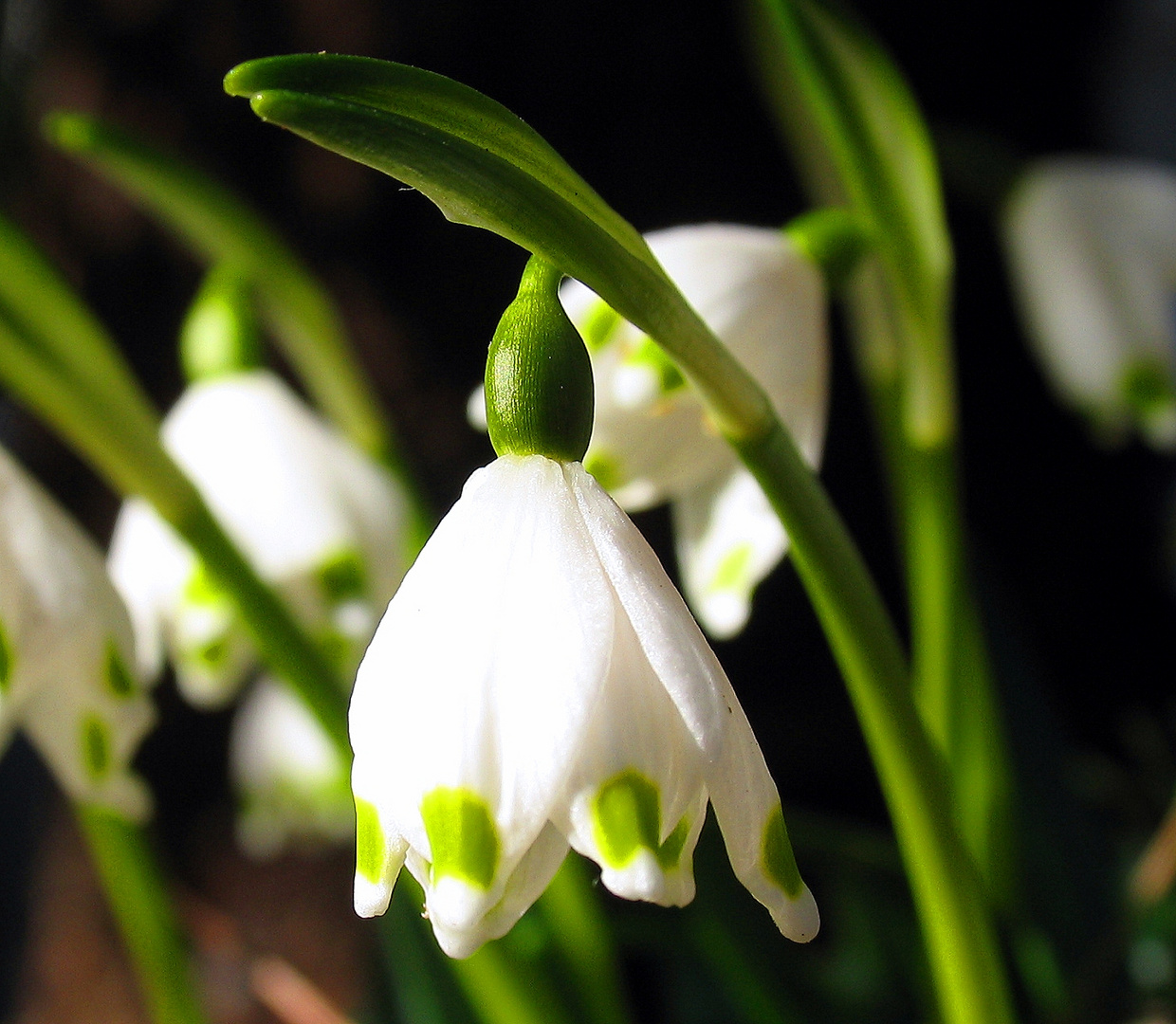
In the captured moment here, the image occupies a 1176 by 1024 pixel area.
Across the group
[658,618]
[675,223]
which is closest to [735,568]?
[658,618]

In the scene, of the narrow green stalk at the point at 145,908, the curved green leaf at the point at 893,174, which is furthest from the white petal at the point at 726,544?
the narrow green stalk at the point at 145,908

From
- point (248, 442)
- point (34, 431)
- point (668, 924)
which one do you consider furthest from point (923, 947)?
point (34, 431)

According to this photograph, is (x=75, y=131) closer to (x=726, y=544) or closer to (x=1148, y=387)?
(x=726, y=544)

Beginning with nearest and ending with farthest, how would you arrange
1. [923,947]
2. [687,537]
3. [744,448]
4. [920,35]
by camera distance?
[744,448], [687,537], [923,947], [920,35]

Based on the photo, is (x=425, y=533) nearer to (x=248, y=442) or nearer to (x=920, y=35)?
(x=248, y=442)

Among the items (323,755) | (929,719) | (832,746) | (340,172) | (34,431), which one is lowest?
(832,746)

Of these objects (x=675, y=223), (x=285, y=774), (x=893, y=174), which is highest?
(x=893, y=174)

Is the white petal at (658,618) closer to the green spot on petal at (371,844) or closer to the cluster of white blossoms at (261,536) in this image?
the green spot on petal at (371,844)
